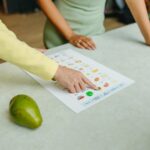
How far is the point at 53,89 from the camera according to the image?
76cm

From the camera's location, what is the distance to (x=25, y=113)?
607mm

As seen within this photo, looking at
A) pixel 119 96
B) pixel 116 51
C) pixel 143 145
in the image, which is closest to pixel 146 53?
pixel 116 51

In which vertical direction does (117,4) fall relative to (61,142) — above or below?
below

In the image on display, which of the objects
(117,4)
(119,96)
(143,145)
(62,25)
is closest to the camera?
(143,145)

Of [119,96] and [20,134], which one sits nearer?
[20,134]

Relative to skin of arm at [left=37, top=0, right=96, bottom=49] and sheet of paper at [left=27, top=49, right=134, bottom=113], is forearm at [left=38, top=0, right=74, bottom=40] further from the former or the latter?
sheet of paper at [left=27, top=49, right=134, bottom=113]

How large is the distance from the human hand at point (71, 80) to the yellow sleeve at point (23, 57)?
0.02 m

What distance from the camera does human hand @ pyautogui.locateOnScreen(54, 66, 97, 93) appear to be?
74 cm

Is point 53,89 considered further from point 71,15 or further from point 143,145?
point 71,15

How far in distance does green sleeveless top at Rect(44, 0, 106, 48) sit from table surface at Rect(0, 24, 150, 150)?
0.33 m

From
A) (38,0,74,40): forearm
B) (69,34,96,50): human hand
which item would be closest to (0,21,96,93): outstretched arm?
(69,34,96,50): human hand

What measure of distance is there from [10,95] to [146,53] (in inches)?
20.1

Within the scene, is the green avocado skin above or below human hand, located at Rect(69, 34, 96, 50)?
above

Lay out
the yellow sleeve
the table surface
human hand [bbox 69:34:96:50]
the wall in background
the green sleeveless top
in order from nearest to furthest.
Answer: the table surface, the yellow sleeve, human hand [bbox 69:34:96:50], the green sleeveless top, the wall in background
